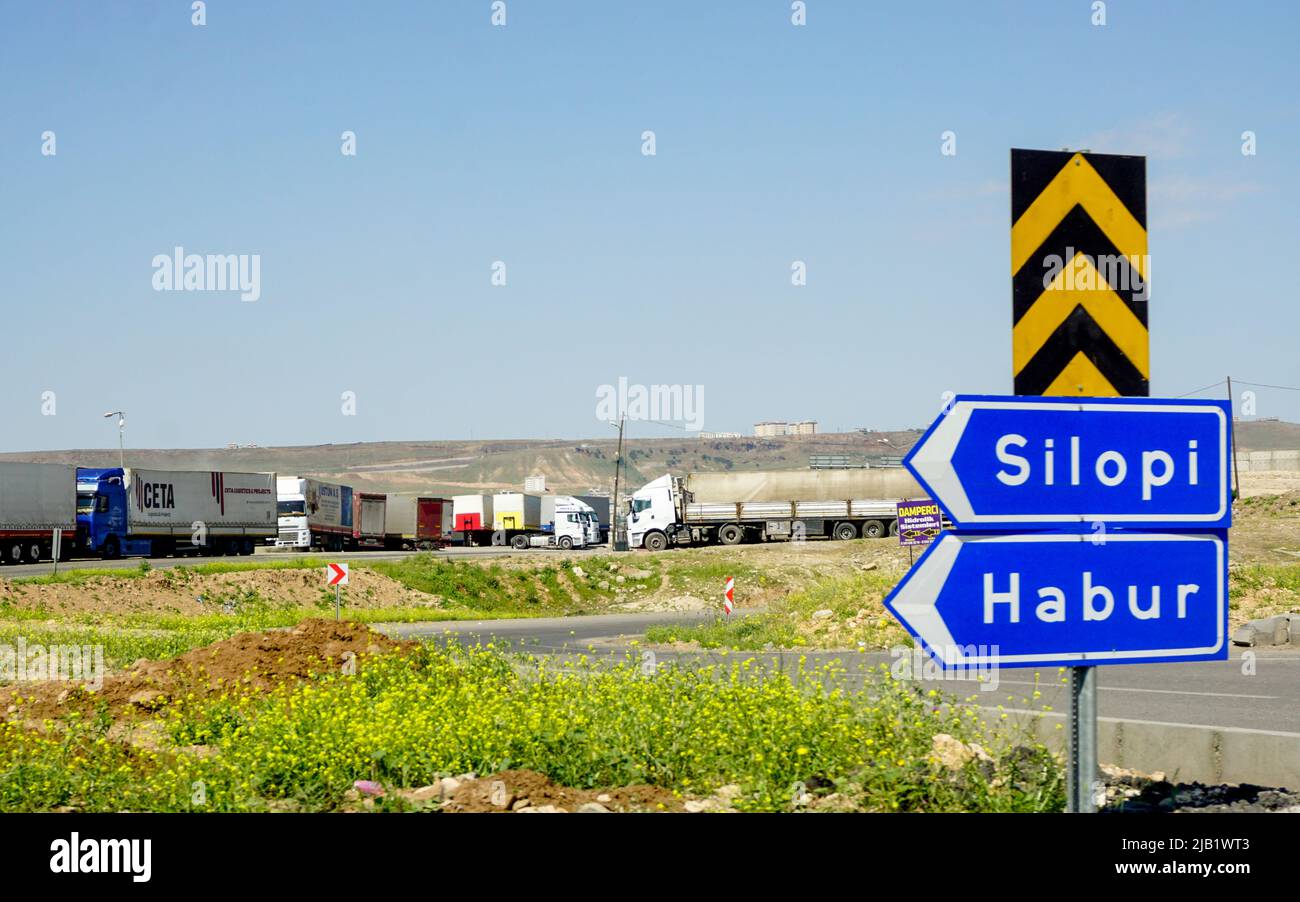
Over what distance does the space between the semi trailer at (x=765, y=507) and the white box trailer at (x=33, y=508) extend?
25.9m

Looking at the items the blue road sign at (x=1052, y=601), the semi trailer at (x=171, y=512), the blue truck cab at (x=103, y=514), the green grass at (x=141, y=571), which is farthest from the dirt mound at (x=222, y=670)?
the blue truck cab at (x=103, y=514)

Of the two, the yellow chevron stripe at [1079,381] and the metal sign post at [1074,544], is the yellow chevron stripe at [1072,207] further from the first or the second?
the metal sign post at [1074,544]

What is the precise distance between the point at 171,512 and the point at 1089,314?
59.0m

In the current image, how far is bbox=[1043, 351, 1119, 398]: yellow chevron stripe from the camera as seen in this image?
4957 millimetres

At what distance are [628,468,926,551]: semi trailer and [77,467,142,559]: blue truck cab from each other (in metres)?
23.7

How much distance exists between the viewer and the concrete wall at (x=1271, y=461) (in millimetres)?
118750

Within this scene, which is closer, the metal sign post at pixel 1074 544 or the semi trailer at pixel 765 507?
the metal sign post at pixel 1074 544

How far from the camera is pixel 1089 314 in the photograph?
4.97m

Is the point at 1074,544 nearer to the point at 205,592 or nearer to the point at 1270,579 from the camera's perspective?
the point at 1270,579

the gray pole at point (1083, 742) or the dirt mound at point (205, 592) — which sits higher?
the gray pole at point (1083, 742)

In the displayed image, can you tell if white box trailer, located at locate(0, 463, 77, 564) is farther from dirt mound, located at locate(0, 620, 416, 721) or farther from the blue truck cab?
dirt mound, located at locate(0, 620, 416, 721)

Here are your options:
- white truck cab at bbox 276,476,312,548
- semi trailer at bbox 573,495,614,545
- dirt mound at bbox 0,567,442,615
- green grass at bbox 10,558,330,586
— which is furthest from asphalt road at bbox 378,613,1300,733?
semi trailer at bbox 573,495,614,545
